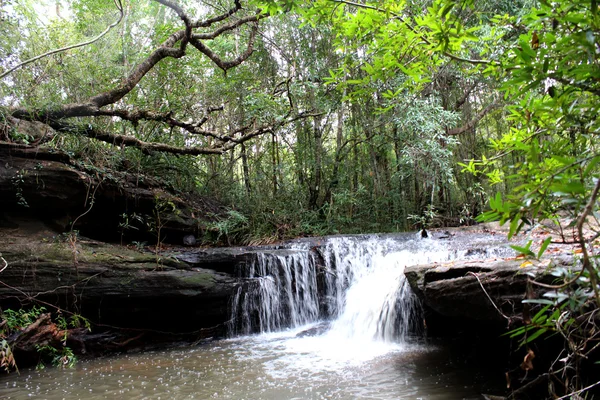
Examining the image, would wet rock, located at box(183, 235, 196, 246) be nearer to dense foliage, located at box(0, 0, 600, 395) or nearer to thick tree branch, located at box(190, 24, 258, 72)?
dense foliage, located at box(0, 0, 600, 395)

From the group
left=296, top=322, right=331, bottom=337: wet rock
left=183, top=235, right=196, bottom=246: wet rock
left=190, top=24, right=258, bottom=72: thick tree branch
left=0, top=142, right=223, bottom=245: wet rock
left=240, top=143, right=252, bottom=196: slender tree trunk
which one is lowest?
left=296, top=322, right=331, bottom=337: wet rock

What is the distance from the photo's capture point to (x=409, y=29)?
2.21 meters

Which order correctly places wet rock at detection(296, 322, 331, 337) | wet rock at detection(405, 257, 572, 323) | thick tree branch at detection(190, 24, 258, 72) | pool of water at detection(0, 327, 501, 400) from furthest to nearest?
thick tree branch at detection(190, 24, 258, 72), wet rock at detection(296, 322, 331, 337), pool of water at detection(0, 327, 501, 400), wet rock at detection(405, 257, 572, 323)

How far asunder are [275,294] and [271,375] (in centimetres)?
306

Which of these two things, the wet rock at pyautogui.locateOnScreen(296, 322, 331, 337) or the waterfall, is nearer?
the wet rock at pyautogui.locateOnScreen(296, 322, 331, 337)

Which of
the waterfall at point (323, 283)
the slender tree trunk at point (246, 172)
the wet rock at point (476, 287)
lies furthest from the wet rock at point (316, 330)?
the slender tree trunk at point (246, 172)

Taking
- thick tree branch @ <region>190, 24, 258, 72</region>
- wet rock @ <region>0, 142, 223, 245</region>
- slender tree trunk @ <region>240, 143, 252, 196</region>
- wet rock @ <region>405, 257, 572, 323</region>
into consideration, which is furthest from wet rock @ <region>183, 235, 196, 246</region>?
wet rock @ <region>405, 257, 572, 323</region>

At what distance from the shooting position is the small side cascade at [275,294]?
7.29 meters

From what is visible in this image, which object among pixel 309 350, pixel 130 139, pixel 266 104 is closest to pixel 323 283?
pixel 309 350

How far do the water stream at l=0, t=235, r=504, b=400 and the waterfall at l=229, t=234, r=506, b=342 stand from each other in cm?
2

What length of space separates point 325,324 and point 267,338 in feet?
3.71

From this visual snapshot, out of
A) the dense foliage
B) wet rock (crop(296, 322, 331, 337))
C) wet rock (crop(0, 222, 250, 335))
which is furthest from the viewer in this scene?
wet rock (crop(296, 322, 331, 337))

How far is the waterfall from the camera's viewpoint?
267 inches

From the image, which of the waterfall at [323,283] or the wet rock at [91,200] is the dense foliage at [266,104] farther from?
the waterfall at [323,283]
